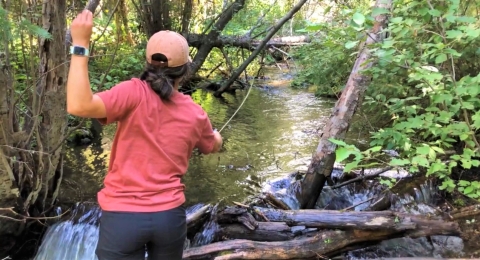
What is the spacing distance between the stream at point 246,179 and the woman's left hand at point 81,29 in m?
3.06

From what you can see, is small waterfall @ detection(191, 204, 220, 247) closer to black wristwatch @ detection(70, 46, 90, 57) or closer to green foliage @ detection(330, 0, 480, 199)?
green foliage @ detection(330, 0, 480, 199)

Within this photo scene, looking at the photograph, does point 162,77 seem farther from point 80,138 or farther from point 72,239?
point 80,138

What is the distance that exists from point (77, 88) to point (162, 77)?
1.54 feet

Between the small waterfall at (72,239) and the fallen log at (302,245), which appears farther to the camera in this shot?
A: the small waterfall at (72,239)

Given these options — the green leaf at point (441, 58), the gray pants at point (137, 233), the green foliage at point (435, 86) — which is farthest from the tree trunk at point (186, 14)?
the gray pants at point (137, 233)

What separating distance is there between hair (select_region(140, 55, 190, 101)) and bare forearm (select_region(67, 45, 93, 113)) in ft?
1.23

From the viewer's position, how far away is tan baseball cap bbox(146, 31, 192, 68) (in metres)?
2.07

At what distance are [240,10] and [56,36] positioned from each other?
8.20m

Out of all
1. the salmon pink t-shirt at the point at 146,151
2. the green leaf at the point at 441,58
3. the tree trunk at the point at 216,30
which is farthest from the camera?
the tree trunk at the point at 216,30

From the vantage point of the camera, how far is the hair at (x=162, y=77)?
2.01m

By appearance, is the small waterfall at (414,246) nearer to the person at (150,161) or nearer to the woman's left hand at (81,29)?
the person at (150,161)

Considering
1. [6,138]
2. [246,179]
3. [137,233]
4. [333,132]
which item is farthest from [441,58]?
[6,138]

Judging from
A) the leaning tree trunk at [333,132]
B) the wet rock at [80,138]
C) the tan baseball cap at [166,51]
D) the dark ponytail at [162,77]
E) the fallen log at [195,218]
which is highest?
the tan baseball cap at [166,51]

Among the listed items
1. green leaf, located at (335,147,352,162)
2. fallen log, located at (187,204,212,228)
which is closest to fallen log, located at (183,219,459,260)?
fallen log, located at (187,204,212,228)
